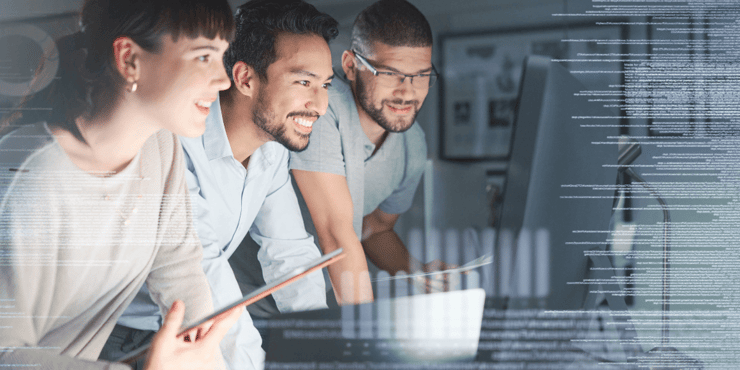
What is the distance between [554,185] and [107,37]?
0.90 meters

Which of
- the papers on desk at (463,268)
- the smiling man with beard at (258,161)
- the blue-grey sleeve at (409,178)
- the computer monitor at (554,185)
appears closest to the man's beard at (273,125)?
the smiling man with beard at (258,161)

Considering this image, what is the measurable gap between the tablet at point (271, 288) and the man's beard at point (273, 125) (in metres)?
0.25

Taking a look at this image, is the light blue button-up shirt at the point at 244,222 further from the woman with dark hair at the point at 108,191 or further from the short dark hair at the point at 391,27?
the short dark hair at the point at 391,27

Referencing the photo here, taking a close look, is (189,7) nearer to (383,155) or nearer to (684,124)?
(383,155)

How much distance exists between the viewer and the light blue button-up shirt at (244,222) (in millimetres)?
887

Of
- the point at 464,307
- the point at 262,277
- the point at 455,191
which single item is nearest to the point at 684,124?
the point at 455,191

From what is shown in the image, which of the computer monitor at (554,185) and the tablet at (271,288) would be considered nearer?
the computer monitor at (554,185)

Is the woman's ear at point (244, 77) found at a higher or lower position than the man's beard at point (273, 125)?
higher

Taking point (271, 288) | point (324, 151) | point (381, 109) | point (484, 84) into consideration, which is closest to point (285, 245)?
point (271, 288)

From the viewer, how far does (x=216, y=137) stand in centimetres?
88

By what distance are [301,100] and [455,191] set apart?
0.39 m

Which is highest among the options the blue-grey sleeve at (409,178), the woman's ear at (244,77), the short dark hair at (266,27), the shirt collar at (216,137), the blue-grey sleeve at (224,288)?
the short dark hair at (266,27)

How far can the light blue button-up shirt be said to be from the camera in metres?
0.89

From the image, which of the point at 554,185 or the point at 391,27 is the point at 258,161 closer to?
the point at 391,27
